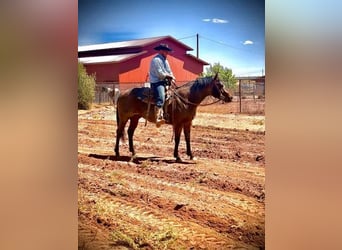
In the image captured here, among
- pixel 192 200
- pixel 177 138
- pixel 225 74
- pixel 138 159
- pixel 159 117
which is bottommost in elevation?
pixel 192 200

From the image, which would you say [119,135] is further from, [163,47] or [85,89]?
[163,47]

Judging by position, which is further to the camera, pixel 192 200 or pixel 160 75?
pixel 160 75

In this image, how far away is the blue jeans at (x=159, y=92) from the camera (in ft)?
9.95

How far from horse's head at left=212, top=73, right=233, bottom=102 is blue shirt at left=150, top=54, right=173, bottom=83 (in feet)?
1.07

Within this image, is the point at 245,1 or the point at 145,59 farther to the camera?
the point at 145,59

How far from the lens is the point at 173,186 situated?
2.94 meters

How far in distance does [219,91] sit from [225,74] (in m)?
0.12

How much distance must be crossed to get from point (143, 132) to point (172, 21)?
803 millimetres

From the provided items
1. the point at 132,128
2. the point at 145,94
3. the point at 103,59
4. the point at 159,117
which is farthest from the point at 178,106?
the point at 103,59

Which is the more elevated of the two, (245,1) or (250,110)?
(245,1)

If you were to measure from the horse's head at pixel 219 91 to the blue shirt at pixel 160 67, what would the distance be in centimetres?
33
